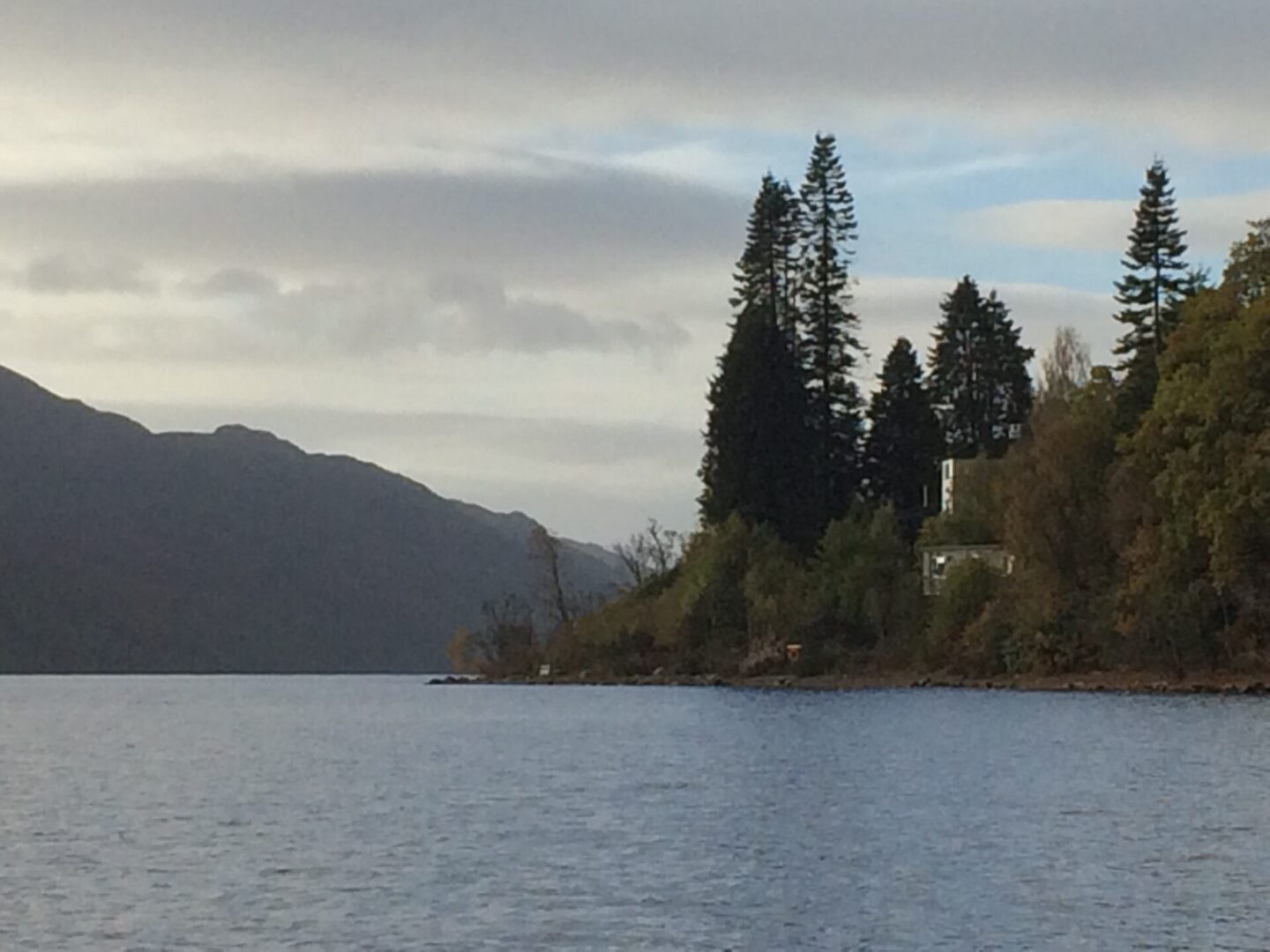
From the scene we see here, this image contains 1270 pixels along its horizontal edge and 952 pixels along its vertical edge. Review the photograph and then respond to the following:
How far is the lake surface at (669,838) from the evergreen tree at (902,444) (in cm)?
5261

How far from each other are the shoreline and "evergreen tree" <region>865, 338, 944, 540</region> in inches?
642

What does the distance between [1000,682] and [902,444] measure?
1226 inches

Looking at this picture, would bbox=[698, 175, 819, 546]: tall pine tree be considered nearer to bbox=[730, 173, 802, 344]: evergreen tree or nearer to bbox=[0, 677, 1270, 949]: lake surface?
bbox=[730, 173, 802, 344]: evergreen tree

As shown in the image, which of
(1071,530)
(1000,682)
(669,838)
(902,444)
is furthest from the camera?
(902,444)

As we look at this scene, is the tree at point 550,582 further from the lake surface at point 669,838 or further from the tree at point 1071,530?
the lake surface at point 669,838

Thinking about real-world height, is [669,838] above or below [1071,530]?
below

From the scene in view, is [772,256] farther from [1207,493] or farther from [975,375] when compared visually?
[1207,493]

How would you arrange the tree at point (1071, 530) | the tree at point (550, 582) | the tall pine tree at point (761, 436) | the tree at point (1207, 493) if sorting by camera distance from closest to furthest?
the tree at point (1207, 493), the tree at point (1071, 530), the tall pine tree at point (761, 436), the tree at point (550, 582)

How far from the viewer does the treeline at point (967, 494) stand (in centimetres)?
8288

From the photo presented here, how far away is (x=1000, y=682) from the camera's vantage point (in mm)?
97375

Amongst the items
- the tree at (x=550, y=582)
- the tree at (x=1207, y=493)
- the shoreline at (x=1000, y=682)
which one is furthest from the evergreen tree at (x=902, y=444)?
the tree at (x=1207, y=493)

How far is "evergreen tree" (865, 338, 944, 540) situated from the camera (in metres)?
127

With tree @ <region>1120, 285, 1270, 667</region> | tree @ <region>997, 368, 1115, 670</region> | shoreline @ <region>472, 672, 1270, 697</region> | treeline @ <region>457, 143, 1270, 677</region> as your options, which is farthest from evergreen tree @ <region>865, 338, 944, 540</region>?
tree @ <region>1120, 285, 1270, 667</region>

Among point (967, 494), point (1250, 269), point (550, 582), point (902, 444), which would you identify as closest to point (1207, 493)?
point (1250, 269)
